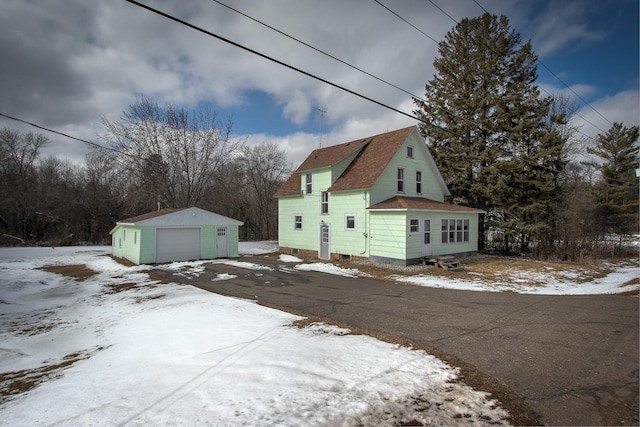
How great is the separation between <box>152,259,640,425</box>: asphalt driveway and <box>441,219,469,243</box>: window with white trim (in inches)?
337

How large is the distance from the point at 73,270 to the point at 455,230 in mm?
22256

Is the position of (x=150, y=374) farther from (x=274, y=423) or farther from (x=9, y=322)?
(x=9, y=322)

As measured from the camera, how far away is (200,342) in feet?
20.0

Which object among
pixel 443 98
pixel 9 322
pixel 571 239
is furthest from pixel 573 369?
pixel 443 98

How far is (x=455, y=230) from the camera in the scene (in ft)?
65.3

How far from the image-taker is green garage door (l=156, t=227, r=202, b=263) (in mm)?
18781

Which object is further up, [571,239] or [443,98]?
[443,98]

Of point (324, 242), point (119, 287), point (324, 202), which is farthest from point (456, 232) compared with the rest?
point (119, 287)

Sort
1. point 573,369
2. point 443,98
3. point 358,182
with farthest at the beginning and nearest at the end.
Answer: point 443,98 < point 358,182 < point 573,369

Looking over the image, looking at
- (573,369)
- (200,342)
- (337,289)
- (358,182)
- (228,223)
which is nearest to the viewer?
(573,369)

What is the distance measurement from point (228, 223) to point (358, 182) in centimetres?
911

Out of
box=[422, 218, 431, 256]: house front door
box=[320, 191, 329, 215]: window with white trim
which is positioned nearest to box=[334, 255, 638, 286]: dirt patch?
box=[422, 218, 431, 256]: house front door

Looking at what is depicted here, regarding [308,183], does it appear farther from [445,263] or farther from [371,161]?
[445,263]

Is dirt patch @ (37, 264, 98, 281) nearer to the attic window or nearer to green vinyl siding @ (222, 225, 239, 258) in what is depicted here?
green vinyl siding @ (222, 225, 239, 258)
